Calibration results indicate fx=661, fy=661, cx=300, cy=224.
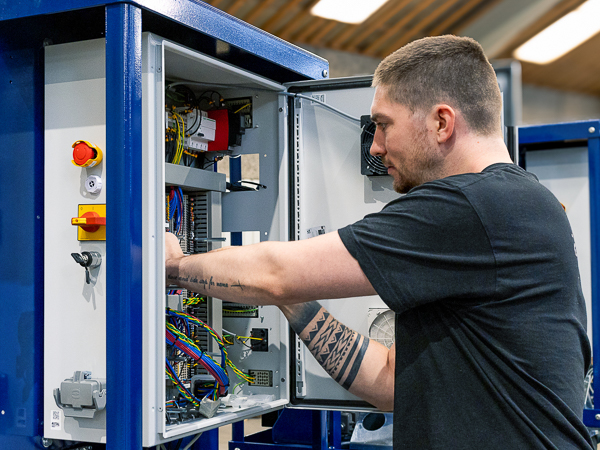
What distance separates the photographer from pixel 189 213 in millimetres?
2195

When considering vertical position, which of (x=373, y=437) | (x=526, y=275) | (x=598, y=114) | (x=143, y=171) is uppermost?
(x=598, y=114)

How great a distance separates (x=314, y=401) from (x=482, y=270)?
3.43 ft

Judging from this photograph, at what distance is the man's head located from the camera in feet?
4.93

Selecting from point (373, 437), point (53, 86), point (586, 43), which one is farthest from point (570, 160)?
point (586, 43)

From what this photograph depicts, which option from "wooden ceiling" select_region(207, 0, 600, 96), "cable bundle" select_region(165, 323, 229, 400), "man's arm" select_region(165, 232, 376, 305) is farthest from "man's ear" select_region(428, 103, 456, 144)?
"wooden ceiling" select_region(207, 0, 600, 96)

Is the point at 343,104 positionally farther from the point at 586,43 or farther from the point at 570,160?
the point at 586,43

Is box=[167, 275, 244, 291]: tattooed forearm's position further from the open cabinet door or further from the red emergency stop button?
the open cabinet door

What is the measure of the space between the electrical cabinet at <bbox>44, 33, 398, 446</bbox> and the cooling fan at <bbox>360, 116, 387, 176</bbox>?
3cm

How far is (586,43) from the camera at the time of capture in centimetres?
920

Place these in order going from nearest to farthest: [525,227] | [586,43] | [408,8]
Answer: [525,227] < [408,8] < [586,43]

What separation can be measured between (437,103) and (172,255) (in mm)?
754

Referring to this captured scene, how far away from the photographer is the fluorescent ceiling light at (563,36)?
27.4 feet

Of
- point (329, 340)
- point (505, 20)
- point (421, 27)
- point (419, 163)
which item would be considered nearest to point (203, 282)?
point (329, 340)

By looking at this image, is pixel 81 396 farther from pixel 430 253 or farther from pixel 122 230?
pixel 430 253
